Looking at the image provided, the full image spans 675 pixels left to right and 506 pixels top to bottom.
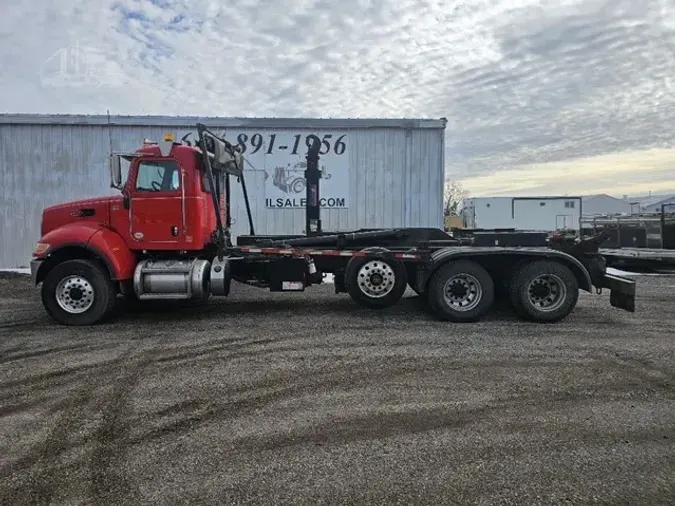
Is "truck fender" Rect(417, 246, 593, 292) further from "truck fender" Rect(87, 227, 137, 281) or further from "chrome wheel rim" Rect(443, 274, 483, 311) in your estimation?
"truck fender" Rect(87, 227, 137, 281)

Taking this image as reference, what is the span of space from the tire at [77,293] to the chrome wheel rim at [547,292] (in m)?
6.34

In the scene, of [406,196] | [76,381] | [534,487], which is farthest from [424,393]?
[406,196]

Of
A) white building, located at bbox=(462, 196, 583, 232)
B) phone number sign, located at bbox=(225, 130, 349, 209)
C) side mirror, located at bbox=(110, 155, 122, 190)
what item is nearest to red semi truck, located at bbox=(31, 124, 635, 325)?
side mirror, located at bbox=(110, 155, 122, 190)

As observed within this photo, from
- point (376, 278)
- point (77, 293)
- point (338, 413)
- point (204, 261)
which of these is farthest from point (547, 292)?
point (77, 293)

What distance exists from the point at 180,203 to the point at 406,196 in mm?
7285

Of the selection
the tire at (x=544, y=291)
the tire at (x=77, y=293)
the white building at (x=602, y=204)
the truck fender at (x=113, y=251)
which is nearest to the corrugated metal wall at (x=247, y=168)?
the truck fender at (x=113, y=251)

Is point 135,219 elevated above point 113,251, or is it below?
above

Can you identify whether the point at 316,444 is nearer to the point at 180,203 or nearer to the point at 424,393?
the point at 424,393

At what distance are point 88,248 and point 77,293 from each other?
2.28 feet

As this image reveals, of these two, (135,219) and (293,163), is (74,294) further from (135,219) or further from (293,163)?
(293,163)

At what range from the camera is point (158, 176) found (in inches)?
301

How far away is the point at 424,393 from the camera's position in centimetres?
462

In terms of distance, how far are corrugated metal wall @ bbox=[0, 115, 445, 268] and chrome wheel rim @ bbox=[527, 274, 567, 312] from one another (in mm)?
6159

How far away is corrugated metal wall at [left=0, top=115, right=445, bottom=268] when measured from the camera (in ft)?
42.7
